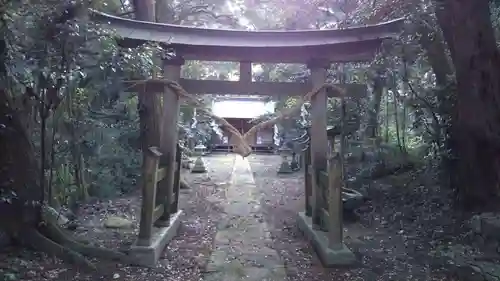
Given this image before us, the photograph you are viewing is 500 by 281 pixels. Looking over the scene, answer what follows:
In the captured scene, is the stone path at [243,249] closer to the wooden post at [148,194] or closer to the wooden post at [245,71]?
the wooden post at [148,194]

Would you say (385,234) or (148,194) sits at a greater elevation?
(148,194)

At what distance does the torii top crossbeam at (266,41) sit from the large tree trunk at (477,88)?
813mm

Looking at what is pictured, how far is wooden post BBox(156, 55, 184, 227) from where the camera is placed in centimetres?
607

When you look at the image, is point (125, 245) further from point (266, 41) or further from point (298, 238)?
point (266, 41)

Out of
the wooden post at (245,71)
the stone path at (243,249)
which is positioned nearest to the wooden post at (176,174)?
the stone path at (243,249)

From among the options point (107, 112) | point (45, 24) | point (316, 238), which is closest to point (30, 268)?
point (45, 24)

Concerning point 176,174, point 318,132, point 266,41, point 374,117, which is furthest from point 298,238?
point 374,117

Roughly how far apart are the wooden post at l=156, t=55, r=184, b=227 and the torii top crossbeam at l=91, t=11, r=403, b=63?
0.25 metres

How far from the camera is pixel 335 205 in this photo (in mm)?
5160

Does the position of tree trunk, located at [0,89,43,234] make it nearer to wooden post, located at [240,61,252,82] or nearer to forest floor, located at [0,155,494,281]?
forest floor, located at [0,155,494,281]

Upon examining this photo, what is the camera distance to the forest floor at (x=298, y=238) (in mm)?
4602

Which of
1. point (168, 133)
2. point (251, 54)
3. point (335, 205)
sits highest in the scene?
point (251, 54)

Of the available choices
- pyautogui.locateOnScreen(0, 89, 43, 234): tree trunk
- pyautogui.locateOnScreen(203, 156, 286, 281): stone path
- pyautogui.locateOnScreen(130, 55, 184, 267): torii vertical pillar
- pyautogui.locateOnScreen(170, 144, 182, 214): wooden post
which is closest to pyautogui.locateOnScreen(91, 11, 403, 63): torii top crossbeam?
pyautogui.locateOnScreen(130, 55, 184, 267): torii vertical pillar

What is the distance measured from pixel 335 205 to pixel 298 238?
1647mm
